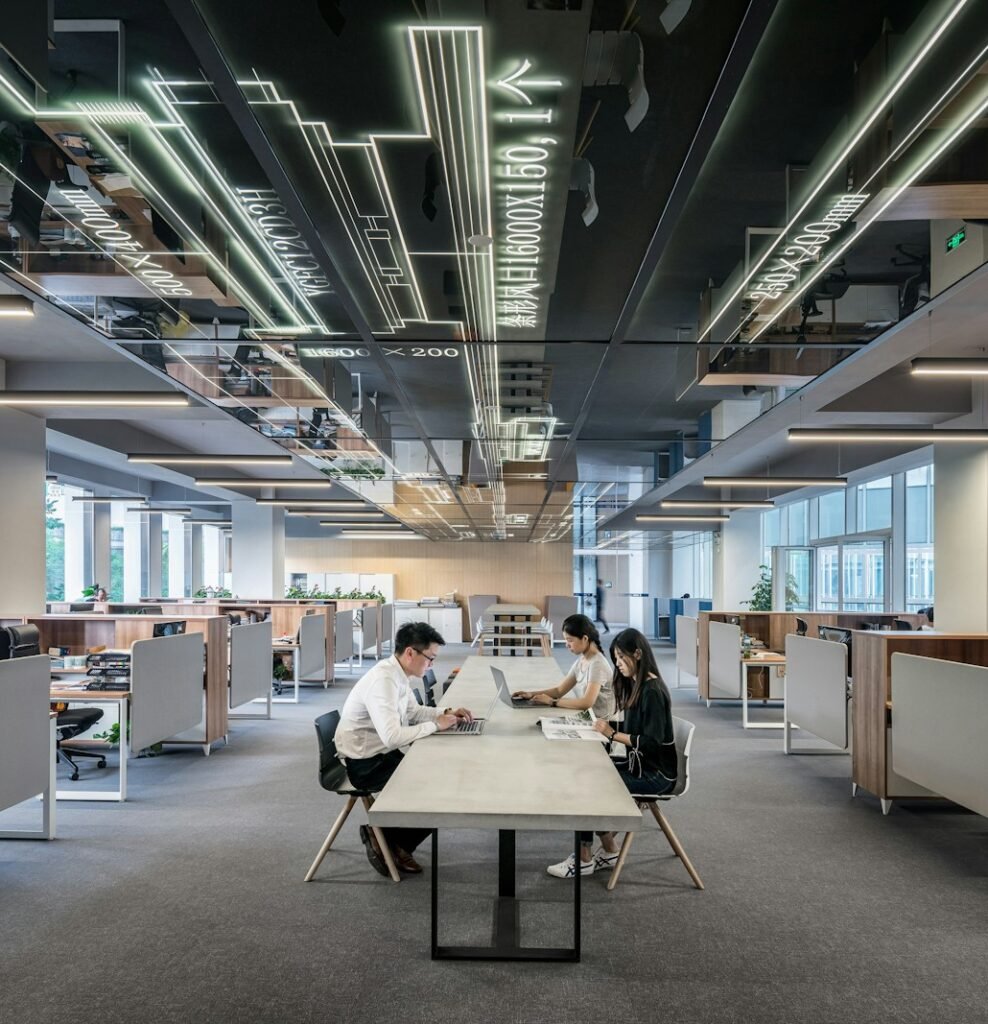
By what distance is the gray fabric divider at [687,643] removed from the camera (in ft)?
37.2

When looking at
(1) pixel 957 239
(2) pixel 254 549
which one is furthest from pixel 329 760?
(2) pixel 254 549

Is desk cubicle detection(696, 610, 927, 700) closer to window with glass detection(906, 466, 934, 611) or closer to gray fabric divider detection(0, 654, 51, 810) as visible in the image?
window with glass detection(906, 466, 934, 611)

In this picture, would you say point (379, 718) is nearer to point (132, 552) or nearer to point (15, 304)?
point (15, 304)

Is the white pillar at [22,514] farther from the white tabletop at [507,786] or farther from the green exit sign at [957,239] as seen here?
the green exit sign at [957,239]

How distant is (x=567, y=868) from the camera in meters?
4.31

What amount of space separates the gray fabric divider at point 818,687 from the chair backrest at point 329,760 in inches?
155

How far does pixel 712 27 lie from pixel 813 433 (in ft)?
18.5

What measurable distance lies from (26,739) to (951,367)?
233 inches

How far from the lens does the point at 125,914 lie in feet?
12.6

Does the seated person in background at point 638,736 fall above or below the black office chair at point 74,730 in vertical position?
above

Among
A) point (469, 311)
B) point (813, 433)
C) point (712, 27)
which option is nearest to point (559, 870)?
point (469, 311)

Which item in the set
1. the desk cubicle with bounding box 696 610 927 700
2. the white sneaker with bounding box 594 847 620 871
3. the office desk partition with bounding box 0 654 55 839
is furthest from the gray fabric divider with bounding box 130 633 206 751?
the desk cubicle with bounding box 696 610 927 700

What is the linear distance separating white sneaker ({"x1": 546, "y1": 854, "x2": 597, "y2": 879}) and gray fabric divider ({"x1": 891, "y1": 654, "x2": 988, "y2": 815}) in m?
2.14

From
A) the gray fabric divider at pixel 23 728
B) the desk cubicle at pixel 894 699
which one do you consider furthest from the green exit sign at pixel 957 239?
the gray fabric divider at pixel 23 728
